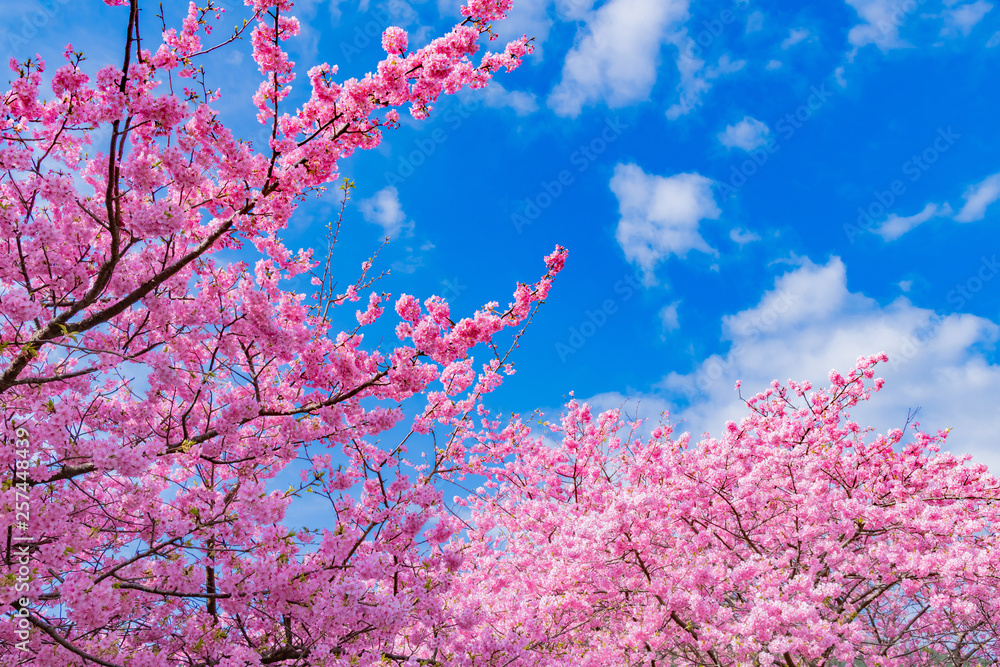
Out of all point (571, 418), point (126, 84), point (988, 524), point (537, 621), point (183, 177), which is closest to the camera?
point (126, 84)

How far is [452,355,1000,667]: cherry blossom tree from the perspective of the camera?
860 cm

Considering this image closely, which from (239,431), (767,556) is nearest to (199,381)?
(239,431)

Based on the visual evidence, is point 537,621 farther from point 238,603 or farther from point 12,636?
point 12,636

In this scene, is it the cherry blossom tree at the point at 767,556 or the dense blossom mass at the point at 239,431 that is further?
the cherry blossom tree at the point at 767,556

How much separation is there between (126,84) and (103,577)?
13.9 feet

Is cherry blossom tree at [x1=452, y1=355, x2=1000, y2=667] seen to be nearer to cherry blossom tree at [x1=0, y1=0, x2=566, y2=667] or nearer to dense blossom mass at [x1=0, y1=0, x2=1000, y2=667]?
dense blossom mass at [x1=0, y1=0, x2=1000, y2=667]

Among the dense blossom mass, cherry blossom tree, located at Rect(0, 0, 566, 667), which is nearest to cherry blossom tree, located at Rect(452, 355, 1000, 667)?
the dense blossom mass

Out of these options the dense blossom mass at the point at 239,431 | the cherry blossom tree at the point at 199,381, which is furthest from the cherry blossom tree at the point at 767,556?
the cherry blossom tree at the point at 199,381

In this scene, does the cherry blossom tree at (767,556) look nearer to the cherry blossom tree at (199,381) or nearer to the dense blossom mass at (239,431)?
the dense blossom mass at (239,431)

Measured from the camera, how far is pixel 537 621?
8.49m

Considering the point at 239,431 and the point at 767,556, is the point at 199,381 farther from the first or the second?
the point at 767,556

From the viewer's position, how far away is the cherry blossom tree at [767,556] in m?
8.60

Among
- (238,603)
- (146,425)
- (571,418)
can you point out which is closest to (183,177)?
(146,425)

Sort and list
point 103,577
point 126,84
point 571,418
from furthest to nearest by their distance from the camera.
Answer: point 571,418 < point 126,84 < point 103,577
